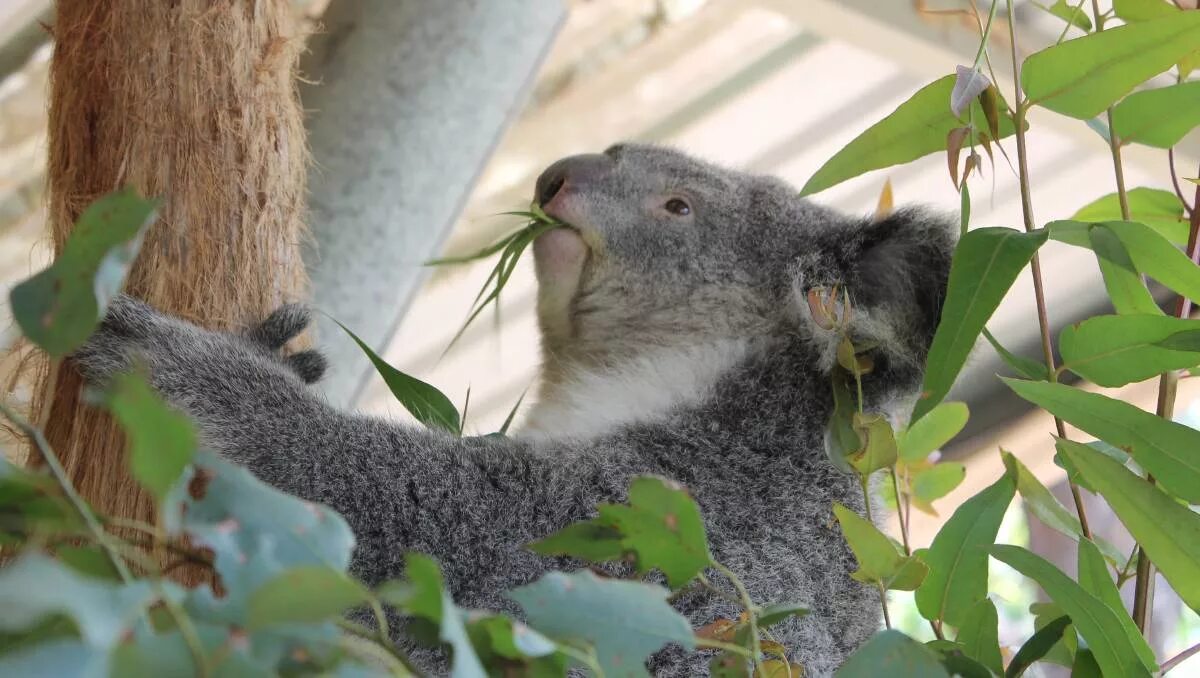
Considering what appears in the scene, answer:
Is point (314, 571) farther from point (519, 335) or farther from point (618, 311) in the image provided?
point (519, 335)

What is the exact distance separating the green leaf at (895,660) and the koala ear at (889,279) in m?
1.09

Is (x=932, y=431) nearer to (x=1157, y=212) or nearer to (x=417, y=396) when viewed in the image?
(x=1157, y=212)

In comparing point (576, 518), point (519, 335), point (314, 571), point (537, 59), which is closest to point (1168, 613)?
point (519, 335)

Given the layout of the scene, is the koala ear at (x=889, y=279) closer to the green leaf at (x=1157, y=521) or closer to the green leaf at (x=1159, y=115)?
the green leaf at (x=1159, y=115)

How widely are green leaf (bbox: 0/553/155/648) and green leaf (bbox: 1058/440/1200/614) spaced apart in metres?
1.22

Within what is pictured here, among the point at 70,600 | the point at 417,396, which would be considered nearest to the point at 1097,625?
the point at 417,396

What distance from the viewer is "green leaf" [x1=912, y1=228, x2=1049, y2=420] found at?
1.56 metres

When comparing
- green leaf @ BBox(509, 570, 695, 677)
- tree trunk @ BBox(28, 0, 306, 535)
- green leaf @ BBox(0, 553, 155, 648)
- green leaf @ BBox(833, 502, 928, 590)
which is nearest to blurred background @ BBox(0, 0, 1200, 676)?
tree trunk @ BBox(28, 0, 306, 535)

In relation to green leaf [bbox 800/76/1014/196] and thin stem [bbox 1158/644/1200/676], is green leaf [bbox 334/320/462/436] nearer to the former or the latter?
green leaf [bbox 800/76/1014/196]

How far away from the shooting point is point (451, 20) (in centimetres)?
315

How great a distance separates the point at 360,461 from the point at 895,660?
3.68ft

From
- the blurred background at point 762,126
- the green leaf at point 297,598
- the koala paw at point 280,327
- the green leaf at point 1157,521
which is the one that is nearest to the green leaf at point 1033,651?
the green leaf at point 1157,521

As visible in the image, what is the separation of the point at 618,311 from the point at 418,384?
609 millimetres

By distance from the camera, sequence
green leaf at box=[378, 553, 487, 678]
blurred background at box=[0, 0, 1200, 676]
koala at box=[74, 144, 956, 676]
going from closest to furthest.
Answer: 1. green leaf at box=[378, 553, 487, 678]
2. koala at box=[74, 144, 956, 676]
3. blurred background at box=[0, 0, 1200, 676]
